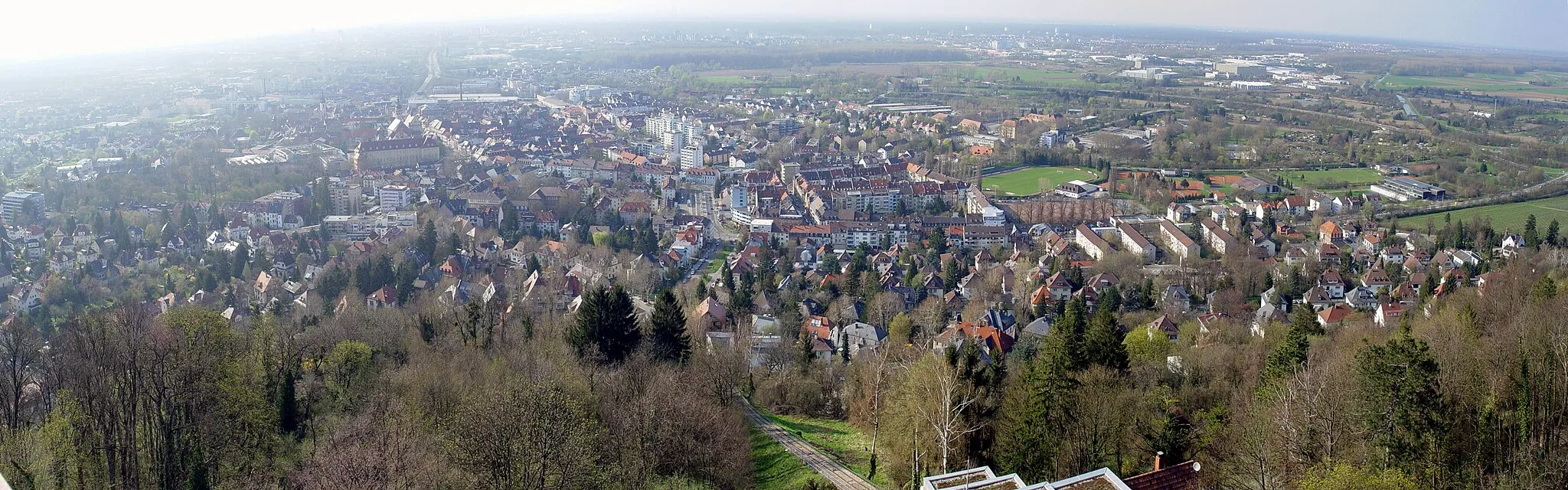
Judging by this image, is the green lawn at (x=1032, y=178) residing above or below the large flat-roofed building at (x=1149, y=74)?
below

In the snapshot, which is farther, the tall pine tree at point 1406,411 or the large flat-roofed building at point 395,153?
the large flat-roofed building at point 395,153

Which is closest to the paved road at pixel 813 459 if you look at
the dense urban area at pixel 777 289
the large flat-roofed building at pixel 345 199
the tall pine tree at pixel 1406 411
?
the dense urban area at pixel 777 289

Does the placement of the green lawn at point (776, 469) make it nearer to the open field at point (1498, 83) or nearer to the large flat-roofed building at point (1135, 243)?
the large flat-roofed building at point (1135, 243)

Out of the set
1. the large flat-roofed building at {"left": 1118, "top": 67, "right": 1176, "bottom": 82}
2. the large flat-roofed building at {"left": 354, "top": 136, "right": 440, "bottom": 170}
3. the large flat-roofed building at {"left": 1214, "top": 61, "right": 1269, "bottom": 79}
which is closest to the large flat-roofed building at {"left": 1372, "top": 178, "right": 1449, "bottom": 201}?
the large flat-roofed building at {"left": 354, "top": 136, "right": 440, "bottom": 170}

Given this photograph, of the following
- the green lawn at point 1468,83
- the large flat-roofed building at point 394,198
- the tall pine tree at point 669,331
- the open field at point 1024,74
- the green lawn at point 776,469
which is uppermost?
the open field at point 1024,74

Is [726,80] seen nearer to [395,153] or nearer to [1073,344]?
[395,153]

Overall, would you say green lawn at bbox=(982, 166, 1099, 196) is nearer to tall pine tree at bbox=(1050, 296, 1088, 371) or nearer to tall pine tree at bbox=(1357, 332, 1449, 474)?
tall pine tree at bbox=(1050, 296, 1088, 371)
